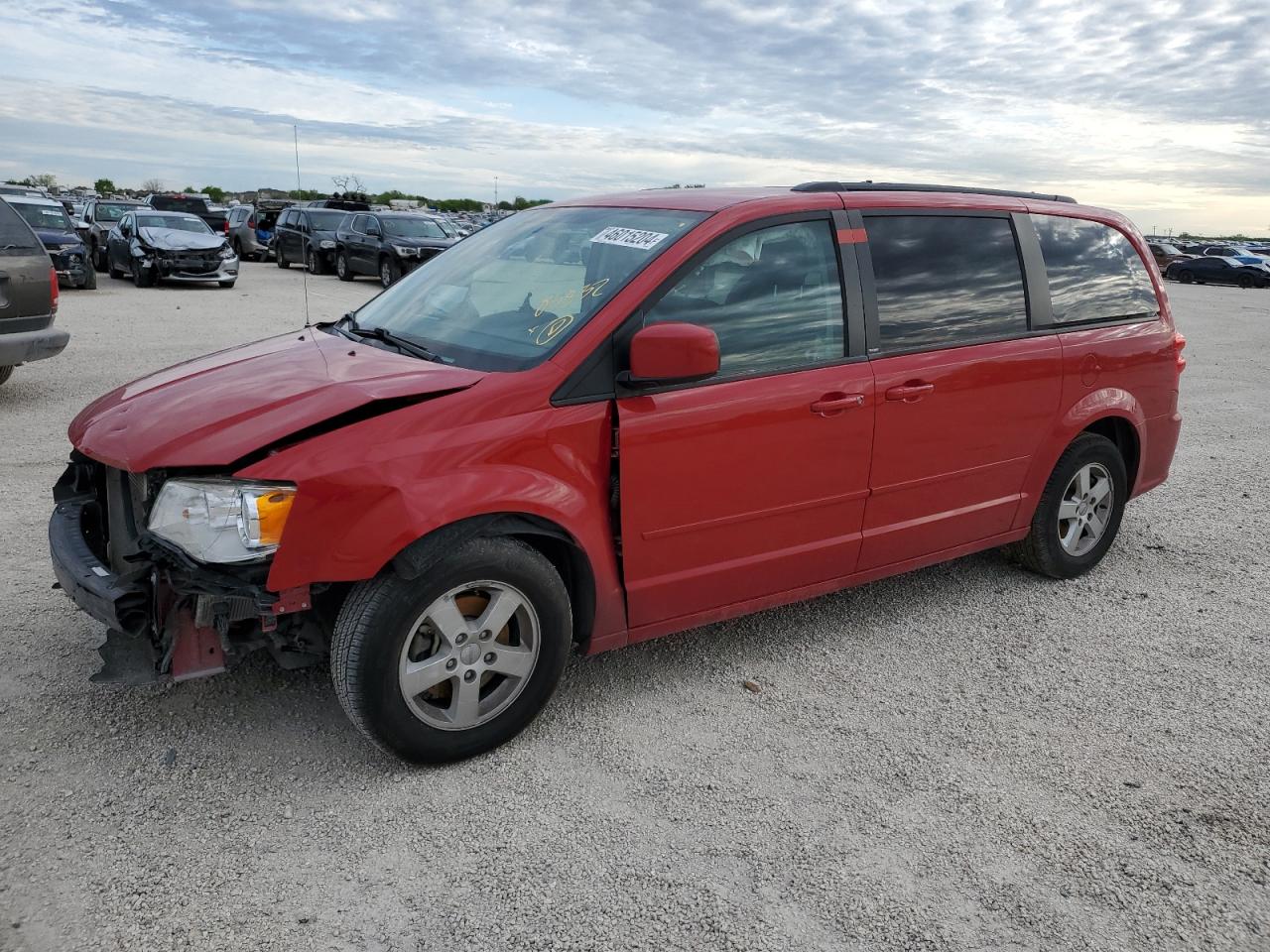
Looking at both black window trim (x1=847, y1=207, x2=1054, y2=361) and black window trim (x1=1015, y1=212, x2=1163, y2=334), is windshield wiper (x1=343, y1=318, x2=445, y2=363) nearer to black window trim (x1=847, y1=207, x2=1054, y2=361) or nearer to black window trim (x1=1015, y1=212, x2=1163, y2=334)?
black window trim (x1=847, y1=207, x2=1054, y2=361)

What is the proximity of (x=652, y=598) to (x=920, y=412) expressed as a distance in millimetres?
1361

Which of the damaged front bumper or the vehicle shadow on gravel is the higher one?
the damaged front bumper

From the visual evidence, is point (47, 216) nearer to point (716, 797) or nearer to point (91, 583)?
point (91, 583)

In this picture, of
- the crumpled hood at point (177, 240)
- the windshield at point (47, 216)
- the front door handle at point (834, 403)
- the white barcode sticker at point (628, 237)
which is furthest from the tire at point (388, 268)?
the front door handle at point (834, 403)

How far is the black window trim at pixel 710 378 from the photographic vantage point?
3.35 meters

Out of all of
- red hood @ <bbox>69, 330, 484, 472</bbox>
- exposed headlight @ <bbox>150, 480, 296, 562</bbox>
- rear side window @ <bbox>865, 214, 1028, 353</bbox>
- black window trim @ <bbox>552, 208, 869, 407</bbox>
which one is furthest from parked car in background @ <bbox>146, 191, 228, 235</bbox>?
exposed headlight @ <bbox>150, 480, 296, 562</bbox>

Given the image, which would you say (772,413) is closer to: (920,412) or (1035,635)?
(920,412)

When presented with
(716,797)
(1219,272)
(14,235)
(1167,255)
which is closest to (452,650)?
(716,797)

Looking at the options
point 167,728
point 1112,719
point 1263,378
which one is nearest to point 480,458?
point 167,728

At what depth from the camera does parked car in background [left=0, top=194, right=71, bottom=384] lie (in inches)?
307

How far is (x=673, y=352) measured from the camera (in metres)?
3.23

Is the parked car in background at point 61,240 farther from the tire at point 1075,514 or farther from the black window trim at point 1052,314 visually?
the tire at point 1075,514

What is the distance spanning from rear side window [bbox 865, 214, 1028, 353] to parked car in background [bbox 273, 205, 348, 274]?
65.2ft

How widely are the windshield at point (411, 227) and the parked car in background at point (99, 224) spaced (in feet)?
20.1
